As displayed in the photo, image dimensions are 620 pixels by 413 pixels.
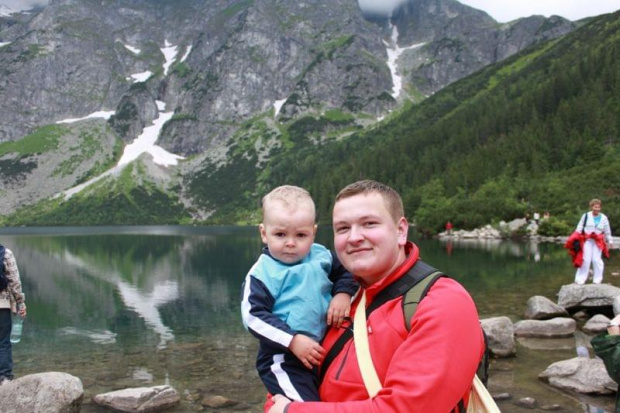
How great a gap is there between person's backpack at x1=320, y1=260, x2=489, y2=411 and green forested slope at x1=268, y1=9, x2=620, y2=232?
51195 millimetres

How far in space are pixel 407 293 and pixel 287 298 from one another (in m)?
1.01

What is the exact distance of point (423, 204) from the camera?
86875mm

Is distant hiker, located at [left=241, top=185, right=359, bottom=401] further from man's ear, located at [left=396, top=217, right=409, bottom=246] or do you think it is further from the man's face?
man's ear, located at [left=396, top=217, right=409, bottom=246]

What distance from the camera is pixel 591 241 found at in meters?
16.3

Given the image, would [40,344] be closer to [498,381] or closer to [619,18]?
[498,381]

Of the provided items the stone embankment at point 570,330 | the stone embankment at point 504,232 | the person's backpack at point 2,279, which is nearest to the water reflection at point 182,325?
the stone embankment at point 570,330

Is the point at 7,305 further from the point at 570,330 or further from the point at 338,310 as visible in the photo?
the point at 570,330

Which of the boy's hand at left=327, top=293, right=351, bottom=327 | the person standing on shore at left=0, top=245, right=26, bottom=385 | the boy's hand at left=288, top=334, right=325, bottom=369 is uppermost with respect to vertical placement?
the boy's hand at left=327, top=293, right=351, bottom=327

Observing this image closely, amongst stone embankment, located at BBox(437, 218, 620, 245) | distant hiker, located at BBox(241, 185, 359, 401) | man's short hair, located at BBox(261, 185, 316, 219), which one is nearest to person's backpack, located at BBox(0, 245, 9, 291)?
distant hiker, located at BBox(241, 185, 359, 401)

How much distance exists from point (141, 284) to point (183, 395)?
2078 centimetres

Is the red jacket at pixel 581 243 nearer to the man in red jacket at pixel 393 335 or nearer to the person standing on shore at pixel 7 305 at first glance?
the man in red jacket at pixel 393 335

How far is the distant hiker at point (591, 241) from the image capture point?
16.0 meters

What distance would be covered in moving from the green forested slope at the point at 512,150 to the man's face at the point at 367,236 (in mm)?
51120

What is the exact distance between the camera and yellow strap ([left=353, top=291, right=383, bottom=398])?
8.81 ft
